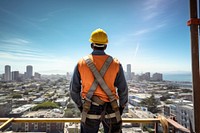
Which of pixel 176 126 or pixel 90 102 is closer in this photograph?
pixel 90 102

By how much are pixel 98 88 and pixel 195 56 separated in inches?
42.8

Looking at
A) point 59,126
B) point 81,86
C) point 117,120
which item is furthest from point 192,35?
point 59,126

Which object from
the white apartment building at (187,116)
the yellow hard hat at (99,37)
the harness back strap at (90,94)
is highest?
the yellow hard hat at (99,37)

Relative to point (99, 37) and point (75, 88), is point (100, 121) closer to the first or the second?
point (75, 88)

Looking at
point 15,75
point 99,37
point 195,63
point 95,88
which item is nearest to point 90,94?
point 95,88

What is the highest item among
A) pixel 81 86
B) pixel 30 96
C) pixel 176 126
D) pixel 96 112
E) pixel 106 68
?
pixel 106 68

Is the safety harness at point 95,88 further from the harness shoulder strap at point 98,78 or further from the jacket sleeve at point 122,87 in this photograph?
the jacket sleeve at point 122,87

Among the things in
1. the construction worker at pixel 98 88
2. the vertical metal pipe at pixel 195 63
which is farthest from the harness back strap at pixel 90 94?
the vertical metal pipe at pixel 195 63

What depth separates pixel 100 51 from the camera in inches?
69.1

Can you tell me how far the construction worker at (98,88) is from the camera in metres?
1.64

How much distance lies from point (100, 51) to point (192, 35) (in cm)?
101

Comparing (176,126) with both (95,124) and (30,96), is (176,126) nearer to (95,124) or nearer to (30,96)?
(95,124)

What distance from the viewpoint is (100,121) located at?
1.70 m

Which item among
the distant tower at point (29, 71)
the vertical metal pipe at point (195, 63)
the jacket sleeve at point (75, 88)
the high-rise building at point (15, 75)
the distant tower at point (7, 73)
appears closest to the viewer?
the vertical metal pipe at point (195, 63)
